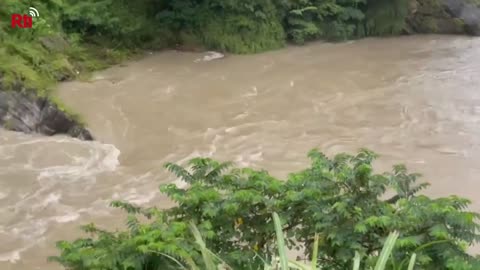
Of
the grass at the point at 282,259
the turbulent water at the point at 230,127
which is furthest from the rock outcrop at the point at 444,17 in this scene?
the grass at the point at 282,259

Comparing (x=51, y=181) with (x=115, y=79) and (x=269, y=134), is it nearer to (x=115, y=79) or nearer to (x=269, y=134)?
(x=269, y=134)

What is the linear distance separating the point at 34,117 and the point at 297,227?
7.22m

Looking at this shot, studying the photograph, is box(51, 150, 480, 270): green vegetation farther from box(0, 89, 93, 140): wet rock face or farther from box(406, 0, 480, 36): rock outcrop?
box(406, 0, 480, 36): rock outcrop

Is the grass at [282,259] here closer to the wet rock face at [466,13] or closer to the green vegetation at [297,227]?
the green vegetation at [297,227]

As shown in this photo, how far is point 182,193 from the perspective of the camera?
3.96 meters

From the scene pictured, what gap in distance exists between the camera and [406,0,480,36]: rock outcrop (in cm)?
1806

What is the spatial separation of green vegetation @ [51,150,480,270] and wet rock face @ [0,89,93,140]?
6.15m

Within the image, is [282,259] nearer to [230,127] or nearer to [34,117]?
[230,127]

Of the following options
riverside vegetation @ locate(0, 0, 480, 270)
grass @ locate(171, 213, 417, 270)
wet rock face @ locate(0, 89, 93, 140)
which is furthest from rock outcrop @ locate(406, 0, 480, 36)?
grass @ locate(171, 213, 417, 270)

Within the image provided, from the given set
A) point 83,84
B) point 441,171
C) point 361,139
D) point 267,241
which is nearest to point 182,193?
point 267,241

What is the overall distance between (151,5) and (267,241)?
515 inches

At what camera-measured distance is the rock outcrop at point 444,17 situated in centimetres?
1806

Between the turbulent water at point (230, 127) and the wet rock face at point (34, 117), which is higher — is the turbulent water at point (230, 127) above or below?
below

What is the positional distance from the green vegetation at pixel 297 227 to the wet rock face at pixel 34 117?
20.2 feet
